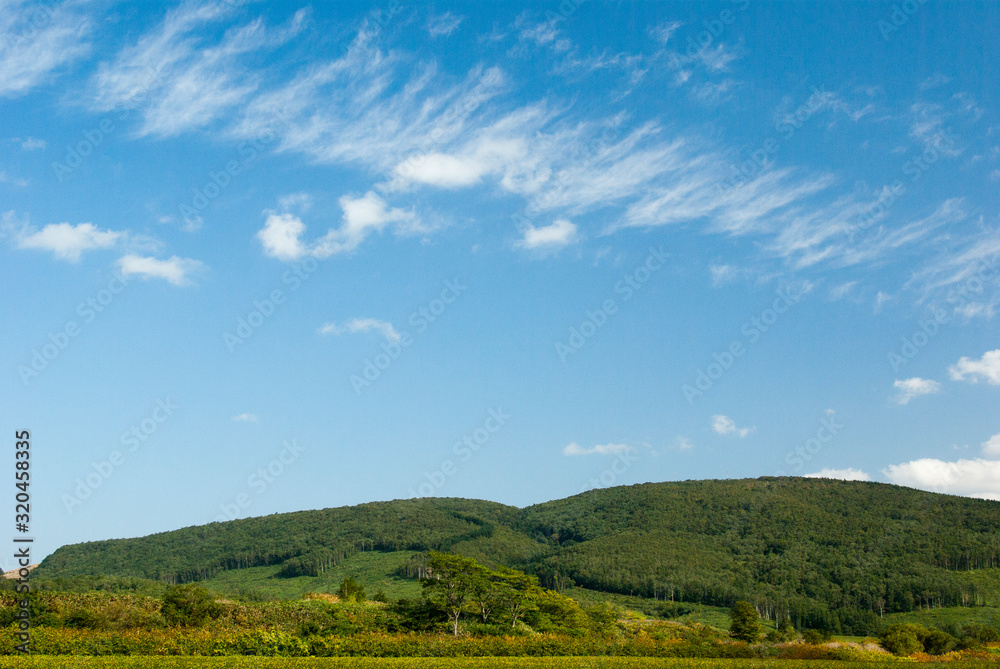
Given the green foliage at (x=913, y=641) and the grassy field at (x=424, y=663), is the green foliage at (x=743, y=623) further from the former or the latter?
the grassy field at (x=424, y=663)

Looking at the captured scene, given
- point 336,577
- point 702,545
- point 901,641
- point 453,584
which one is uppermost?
point 453,584

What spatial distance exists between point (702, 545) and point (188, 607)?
13756 centimetres

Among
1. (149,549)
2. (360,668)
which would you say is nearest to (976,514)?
(360,668)

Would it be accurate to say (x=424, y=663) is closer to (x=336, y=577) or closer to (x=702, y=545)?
(x=336, y=577)

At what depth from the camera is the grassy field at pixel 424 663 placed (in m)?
25.5

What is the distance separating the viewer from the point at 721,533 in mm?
161000

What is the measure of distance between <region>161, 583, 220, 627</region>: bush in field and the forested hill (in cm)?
10527

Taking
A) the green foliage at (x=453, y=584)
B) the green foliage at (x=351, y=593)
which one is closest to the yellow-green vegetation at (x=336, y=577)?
the green foliage at (x=351, y=593)

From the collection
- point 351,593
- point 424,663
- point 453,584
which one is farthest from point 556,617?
point 351,593

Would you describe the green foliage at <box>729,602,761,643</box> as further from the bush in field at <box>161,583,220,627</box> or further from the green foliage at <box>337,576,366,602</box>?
the bush in field at <box>161,583,220,627</box>

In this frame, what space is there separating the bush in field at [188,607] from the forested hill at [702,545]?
345ft

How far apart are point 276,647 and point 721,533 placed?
14795 centimetres

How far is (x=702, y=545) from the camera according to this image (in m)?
156

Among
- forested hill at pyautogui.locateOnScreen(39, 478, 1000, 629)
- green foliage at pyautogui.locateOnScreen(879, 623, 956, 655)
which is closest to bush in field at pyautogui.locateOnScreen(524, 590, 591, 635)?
green foliage at pyautogui.locateOnScreen(879, 623, 956, 655)
